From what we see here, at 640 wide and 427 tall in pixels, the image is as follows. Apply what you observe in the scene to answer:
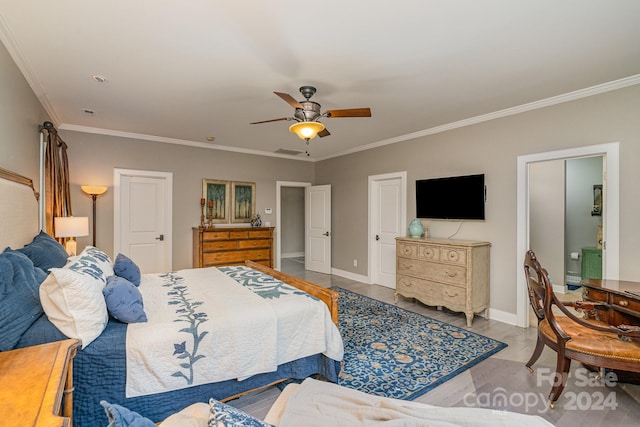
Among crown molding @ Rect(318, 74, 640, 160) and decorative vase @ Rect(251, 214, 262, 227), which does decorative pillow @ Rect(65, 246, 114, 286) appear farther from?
crown molding @ Rect(318, 74, 640, 160)

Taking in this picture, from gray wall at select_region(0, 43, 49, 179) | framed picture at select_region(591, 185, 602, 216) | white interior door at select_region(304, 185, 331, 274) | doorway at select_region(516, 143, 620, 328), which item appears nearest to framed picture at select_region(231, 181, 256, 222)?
white interior door at select_region(304, 185, 331, 274)

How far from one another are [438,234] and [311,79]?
116 inches

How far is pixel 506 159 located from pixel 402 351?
8.70ft

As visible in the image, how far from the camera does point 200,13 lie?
6.41 feet

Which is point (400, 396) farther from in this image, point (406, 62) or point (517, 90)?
point (517, 90)

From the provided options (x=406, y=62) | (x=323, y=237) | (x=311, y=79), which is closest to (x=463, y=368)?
(x=406, y=62)

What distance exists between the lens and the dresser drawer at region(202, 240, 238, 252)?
16.5ft

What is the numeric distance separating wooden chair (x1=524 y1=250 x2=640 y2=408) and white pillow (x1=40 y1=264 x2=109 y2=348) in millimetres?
2904

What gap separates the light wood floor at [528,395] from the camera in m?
2.04

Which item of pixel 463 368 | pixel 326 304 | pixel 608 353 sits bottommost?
pixel 463 368

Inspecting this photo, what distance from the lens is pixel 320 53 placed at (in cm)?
242

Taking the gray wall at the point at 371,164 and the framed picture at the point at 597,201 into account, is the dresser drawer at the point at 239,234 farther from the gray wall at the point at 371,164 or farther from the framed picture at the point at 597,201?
the framed picture at the point at 597,201

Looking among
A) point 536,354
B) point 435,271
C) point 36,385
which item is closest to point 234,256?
point 435,271

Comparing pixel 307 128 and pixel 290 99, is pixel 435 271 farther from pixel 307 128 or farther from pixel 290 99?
pixel 290 99
